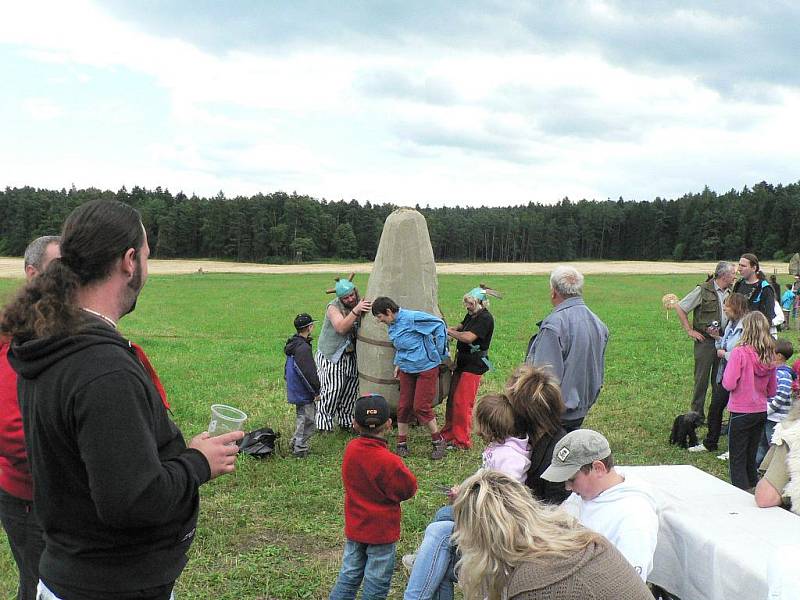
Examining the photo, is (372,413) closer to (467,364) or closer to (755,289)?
(467,364)

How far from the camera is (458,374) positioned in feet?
26.9

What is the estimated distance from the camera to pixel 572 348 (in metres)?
5.38

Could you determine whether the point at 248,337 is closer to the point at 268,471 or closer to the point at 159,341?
the point at 159,341

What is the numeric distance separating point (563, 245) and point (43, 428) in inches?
3962

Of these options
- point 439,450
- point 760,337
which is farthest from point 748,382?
point 439,450

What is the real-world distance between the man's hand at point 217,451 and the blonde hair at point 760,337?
19.1 ft

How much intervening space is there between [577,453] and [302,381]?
15.4 ft

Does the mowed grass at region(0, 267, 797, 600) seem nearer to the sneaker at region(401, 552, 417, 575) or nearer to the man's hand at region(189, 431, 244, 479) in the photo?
the sneaker at region(401, 552, 417, 575)

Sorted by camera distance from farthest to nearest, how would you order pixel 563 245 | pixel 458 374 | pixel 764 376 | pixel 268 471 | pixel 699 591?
pixel 563 245 < pixel 458 374 < pixel 268 471 < pixel 764 376 < pixel 699 591

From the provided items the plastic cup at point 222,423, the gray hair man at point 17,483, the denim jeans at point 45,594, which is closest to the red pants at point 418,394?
the gray hair man at point 17,483

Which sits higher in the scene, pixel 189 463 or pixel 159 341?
pixel 189 463

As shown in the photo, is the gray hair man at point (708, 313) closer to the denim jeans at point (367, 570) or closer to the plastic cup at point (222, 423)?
the denim jeans at point (367, 570)

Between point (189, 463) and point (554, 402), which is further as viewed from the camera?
point (554, 402)

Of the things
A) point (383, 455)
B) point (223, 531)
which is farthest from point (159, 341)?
point (383, 455)
